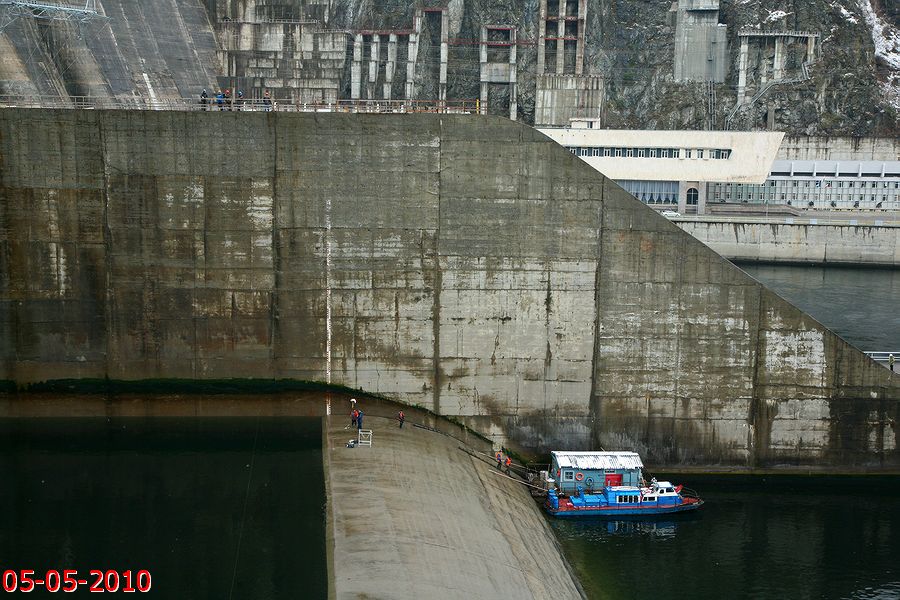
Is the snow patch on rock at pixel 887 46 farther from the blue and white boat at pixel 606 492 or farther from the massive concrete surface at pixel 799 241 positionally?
the blue and white boat at pixel 606 492

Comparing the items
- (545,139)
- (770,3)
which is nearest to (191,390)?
(545,139)

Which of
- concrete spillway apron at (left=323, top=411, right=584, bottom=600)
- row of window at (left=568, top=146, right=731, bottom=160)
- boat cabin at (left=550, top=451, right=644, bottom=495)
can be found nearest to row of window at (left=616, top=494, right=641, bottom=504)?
boat cabin at (left=550, top=451, right=644, bottom=495)

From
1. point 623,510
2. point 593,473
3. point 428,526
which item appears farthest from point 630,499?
point 428,526

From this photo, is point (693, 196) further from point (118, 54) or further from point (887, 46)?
point (118, 54)

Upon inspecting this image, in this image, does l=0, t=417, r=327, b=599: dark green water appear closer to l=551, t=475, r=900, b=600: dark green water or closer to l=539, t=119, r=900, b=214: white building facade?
l=551, t=475, r=900, b=600: dark green water

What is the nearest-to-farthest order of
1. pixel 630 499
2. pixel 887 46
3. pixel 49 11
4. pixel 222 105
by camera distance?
pixel 630 499, pixel 222 105, pixel 49 11, pixel 887 46

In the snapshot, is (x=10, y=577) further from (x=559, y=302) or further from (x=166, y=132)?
(x=559, y=302)
